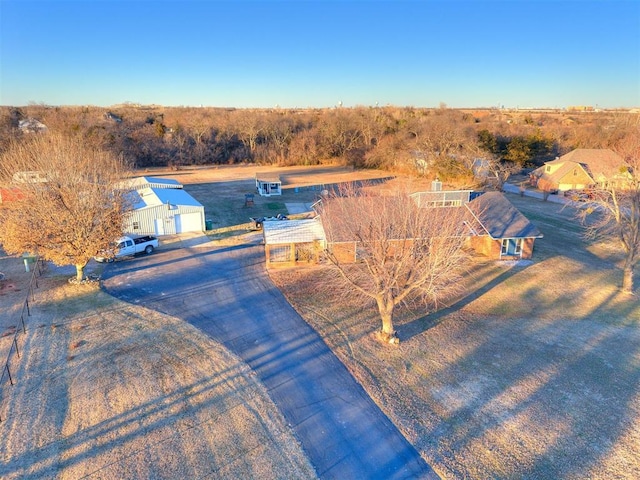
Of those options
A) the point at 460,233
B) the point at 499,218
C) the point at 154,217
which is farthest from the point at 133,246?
the point at 499,218

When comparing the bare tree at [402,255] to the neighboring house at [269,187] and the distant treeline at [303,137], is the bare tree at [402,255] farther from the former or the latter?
the distant treeline at [303,137]

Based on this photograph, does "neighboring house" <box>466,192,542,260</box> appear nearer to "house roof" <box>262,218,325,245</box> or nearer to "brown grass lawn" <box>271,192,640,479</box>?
"brown grass lawn" <box>271,192,640,479</box>

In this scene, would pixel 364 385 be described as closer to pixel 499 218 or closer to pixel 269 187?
pixel 499 218

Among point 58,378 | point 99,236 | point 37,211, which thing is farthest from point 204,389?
point 37,211

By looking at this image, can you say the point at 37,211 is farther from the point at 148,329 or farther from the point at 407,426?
the point at 407,426

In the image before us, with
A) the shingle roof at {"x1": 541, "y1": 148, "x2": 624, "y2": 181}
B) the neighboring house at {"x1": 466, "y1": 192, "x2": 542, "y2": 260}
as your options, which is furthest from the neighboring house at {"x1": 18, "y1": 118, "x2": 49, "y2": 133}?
the shingle roof at {"x1": 541, "y1": 148, "x2": 624, "y2": 181}

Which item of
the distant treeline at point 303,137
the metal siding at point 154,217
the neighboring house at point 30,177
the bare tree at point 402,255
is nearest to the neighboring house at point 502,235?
the bare tree at point 402,255
